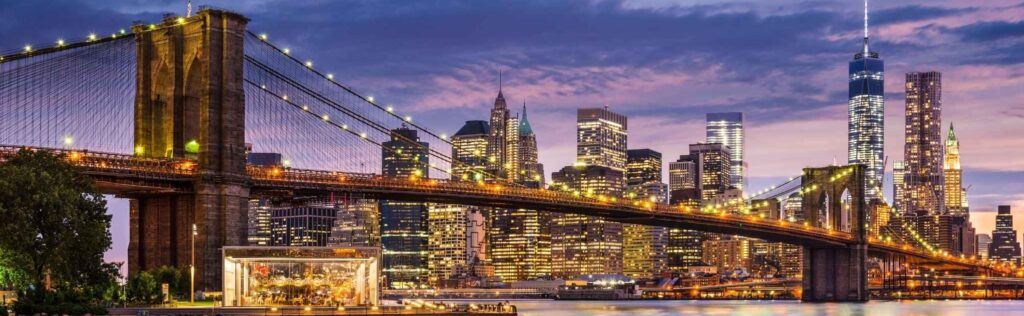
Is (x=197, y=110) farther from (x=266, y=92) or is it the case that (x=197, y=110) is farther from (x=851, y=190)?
(x=851, y=190)

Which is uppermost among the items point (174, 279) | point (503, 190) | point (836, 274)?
point (503, 190)

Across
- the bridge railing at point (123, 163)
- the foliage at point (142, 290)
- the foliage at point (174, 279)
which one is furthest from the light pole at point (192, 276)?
the bridge railing at point (123, 163)

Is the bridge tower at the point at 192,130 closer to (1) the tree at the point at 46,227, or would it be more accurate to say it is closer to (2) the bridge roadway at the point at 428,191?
(2) the bridge roadway at the point at 428,191

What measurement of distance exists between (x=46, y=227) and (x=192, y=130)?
16.1m

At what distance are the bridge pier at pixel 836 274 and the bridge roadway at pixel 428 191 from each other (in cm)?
202

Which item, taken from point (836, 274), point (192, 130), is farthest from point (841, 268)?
point (192, 130)

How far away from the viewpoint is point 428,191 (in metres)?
93.8

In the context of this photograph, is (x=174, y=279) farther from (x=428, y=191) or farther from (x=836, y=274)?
(x=836, y=274)

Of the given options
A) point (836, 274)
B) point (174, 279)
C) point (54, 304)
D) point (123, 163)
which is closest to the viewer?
point (54, 304)

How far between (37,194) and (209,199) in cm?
1418

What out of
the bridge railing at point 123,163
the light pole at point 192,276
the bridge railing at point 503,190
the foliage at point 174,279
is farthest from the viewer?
the bridge railing at point 503,190

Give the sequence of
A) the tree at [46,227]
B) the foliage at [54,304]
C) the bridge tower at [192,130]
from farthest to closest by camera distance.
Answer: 1. the bridge tower at [192,130]
2. the tree at [46,227]
3. the foliage at [54,304]

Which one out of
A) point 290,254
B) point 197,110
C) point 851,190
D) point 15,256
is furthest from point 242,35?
point 851,190

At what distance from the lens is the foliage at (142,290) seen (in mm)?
66125
